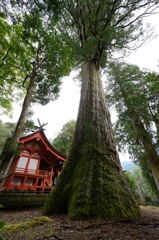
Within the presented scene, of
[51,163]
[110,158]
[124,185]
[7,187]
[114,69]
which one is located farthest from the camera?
[51,163]

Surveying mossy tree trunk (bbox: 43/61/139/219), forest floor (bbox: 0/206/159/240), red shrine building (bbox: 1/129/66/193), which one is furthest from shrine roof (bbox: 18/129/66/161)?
forest floor (bbox: 0/206/159/240)

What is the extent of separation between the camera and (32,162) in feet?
34.6

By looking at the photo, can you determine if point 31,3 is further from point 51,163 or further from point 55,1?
point 51,163

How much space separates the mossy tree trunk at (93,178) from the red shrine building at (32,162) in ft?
21.8

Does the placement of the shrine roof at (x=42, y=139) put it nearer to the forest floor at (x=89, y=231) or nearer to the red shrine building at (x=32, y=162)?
the red shrine building at (x=32, y=162)

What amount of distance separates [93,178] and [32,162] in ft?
29.4

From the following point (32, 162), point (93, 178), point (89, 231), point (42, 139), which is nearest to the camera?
point (89, 231)

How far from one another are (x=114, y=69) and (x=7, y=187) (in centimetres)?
1158

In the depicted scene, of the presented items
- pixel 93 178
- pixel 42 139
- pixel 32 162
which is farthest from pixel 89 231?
pixel 32 162

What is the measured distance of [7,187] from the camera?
28.2 feet

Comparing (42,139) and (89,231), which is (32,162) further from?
(89,231)

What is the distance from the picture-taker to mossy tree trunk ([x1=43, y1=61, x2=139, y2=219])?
251 centimetres

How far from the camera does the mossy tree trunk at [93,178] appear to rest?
251 centimetres

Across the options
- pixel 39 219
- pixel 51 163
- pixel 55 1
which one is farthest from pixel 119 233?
pixel 51 163
